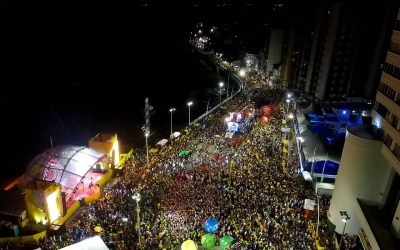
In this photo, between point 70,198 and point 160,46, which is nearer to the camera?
Answer: point 70,198

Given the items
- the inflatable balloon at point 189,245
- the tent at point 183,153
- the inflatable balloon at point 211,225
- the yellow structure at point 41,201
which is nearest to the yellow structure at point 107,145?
the tent at point 183,153

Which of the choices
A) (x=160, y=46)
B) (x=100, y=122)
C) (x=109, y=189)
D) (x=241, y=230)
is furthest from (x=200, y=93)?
(x=160, y=46)

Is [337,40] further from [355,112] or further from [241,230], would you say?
[241,230]

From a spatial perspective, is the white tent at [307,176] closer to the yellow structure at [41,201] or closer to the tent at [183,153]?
the tent at [183,153]

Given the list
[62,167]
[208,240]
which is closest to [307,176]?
[208,240]

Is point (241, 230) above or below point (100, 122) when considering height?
above

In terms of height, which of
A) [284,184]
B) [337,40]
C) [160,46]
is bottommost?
[160,46]
